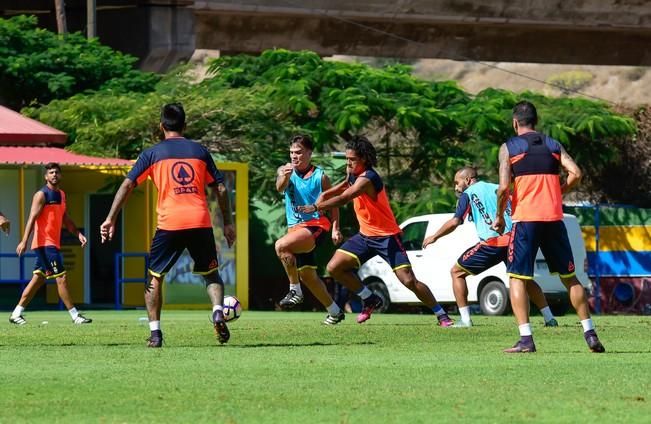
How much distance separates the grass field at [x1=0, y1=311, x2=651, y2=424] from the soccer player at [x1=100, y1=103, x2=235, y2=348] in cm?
46

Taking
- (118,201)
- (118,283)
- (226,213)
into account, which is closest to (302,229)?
(226,213)

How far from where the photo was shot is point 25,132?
2764cm

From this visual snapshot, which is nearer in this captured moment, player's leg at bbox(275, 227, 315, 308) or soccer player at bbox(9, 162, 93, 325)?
player's leg at bbox(275, 227, 315, 308)

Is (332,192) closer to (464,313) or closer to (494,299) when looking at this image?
(464,313)

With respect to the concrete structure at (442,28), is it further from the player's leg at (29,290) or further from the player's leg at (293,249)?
the player's leg at (293,249)

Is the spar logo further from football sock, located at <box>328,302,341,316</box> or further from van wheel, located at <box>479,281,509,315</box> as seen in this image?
van wheel, located at <box>479,281,509,315</box>

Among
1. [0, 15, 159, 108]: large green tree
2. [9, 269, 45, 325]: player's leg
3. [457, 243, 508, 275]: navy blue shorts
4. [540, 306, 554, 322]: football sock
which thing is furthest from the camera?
[0, 15, 159, 108]: large green tree

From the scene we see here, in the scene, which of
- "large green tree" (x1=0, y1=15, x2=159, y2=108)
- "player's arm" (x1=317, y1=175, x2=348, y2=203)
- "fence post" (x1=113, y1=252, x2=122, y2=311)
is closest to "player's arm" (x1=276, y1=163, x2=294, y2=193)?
"player's arm" (x1=317, y1=175, x2=348, y2=203)

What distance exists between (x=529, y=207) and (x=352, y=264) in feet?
15.8

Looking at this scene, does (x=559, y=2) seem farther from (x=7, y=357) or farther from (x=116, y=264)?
(x=7, y=357)

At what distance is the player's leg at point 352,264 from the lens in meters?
17.4

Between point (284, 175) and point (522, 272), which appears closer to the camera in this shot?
point (522, 272)

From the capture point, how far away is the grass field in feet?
28.7

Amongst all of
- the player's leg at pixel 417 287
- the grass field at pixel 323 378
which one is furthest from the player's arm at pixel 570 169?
the player's leg at pixel 417 287
